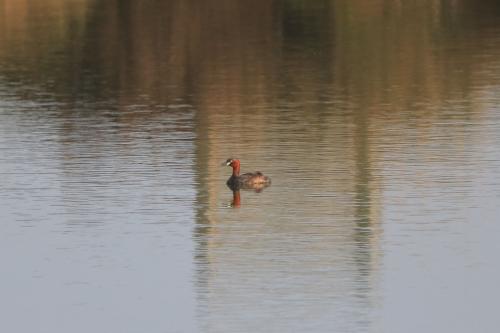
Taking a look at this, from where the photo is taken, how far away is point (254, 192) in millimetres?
27375

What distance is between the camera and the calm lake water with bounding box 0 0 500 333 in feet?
65.2

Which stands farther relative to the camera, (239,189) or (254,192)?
(239,189)

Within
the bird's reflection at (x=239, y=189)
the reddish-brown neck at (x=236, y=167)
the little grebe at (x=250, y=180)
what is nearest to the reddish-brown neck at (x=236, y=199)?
the bird's reflection at (x=239, y=189)

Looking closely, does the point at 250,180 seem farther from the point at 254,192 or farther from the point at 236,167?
the point at 236,167

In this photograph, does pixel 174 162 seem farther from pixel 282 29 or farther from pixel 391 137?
pixel 282 29

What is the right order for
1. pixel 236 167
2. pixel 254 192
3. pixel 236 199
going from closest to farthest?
1. pixel 236 199
2. pixel 254 192
3. pixel 236 167

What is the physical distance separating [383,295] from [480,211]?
5348mm

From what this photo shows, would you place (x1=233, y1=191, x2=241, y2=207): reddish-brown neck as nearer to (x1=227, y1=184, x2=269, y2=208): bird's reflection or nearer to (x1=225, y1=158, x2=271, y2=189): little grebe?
(x1=227, y1=184, x2=269, y2=208): bird's reflection

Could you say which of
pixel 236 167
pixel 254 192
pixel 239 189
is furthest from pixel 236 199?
pixel 236 167

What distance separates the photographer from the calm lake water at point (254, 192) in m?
19.9

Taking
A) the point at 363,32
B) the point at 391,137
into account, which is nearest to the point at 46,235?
the point at 391,137

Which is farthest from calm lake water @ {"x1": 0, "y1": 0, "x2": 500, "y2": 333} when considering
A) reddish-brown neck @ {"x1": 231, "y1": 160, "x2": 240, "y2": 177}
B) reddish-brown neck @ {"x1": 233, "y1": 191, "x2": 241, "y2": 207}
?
reddish-brown neck @ {"x1": 231, "y1": 160, "x2": 240, "y2": 177}

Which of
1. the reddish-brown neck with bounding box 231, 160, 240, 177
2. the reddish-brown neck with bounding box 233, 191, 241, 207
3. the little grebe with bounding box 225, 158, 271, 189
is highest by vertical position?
the reddish-brown neck with bounding box 231, 160, 240, 177

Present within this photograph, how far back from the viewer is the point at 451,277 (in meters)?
20.9
